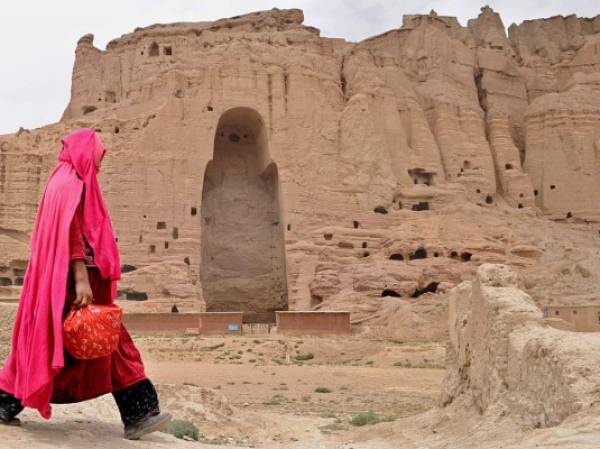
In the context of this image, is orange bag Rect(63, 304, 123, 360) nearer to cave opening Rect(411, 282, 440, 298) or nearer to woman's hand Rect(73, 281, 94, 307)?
woman's hand Rect(73, 281, 94, 307)

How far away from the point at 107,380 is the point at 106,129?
33.9 m

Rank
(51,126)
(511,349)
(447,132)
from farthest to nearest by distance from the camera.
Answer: (447,132) → (51,126) → (511,349)

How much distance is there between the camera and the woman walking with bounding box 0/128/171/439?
5926mm

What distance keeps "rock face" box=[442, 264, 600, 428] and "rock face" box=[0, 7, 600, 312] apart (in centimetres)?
2417

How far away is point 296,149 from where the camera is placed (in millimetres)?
39750

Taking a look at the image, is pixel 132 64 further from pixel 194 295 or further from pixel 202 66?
pixel 194 295

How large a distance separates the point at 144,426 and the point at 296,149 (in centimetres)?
3365

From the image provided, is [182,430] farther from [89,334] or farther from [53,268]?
[53,268]

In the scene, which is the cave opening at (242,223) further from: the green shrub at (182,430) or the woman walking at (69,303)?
the woman walking at (69,303)

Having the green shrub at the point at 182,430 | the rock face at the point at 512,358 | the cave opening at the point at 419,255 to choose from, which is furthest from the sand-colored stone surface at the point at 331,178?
the green shrub at the point at 182,430

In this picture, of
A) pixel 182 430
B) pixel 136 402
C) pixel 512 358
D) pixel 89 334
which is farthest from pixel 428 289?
pixel 89 334

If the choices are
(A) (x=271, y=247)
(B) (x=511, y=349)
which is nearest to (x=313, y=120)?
(A) (x=271, y=247)

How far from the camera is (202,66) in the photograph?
133ft

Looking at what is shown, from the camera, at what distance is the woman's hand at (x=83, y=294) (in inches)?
236
